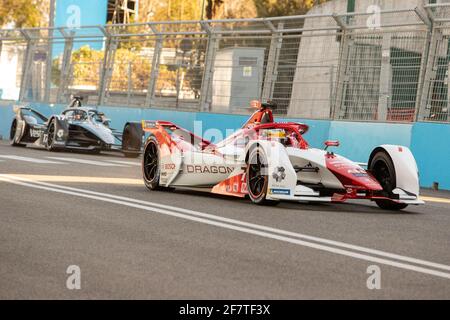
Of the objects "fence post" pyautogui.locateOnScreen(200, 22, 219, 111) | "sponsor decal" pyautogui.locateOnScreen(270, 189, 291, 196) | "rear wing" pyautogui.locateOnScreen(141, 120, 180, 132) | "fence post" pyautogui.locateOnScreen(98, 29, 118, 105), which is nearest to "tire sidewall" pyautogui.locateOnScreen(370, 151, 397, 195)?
"sponsor decal" pyautogui.locateOnScreen(270, 189, 291, 196)

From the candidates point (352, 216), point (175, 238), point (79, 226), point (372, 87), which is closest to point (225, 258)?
point (175, 238)

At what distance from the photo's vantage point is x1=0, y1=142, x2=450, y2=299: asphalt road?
634 centimetres

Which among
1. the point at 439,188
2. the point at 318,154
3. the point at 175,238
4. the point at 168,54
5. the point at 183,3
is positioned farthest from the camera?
the point at 183,3

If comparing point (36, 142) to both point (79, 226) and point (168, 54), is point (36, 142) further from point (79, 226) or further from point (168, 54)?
point (79, 226)

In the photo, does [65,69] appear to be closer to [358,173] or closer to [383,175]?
[383,175]

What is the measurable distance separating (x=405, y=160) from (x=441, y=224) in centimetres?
145

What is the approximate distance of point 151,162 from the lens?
13.9m

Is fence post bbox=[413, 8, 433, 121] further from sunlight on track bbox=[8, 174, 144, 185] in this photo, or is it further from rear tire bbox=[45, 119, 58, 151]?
rear tire bbox=[45, 119, 58, 151]

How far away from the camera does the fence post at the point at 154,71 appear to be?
2608 cm

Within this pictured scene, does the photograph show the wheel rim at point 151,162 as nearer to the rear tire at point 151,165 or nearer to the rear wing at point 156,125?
the rear tire at point 151,165

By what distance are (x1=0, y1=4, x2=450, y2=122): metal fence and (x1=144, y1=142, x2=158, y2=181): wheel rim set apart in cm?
565

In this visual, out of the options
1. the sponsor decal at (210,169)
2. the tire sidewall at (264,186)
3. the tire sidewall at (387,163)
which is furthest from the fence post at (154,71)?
the tire sidewall at (264,186)

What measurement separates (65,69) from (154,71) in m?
4.59

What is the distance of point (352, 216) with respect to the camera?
36.7 feet
